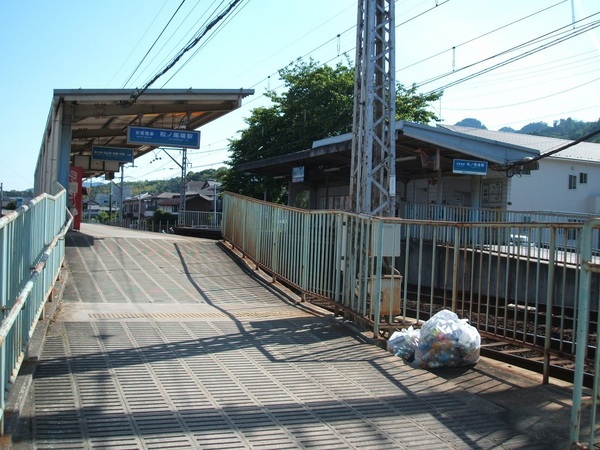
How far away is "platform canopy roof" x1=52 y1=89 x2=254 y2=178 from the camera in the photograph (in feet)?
53.2

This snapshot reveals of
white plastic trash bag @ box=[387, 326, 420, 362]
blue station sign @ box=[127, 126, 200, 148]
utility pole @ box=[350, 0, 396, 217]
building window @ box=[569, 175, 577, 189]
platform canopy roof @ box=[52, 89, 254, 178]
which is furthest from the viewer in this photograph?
building window @ box=[569, 175, 577, 189]

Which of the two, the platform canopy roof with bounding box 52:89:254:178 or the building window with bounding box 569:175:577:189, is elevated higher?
the platform canopy roof with bounding box 52:89:254:178

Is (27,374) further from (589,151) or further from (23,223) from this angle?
(589,151)

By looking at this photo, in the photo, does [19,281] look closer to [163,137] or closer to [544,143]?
[163,137]

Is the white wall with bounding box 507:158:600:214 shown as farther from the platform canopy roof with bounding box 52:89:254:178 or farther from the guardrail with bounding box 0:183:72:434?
the guardrail with bounding box 0:183:72:434

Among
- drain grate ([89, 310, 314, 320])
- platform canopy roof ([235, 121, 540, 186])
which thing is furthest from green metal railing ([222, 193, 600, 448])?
platform canopy roof ([235, 121, 540, 186])

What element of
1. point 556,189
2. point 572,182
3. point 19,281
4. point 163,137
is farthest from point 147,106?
point 572,182

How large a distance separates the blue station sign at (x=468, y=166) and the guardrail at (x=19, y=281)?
14.7 m

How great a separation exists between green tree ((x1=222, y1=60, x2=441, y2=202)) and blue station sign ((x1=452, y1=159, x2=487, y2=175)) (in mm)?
16487

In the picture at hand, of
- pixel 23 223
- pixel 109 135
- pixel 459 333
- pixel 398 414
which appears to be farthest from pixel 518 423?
pixel 109 135

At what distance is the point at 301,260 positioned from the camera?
9953 mm

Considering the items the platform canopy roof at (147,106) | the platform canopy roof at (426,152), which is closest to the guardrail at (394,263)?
the platform canopy roof at (147,106)

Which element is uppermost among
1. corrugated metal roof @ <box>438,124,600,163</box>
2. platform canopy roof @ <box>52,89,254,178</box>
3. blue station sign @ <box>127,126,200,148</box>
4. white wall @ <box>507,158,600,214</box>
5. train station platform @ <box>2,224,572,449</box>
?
corrugated metal roof @ <box>438,124,600,163</box>

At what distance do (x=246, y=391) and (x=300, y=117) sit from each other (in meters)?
33.3
